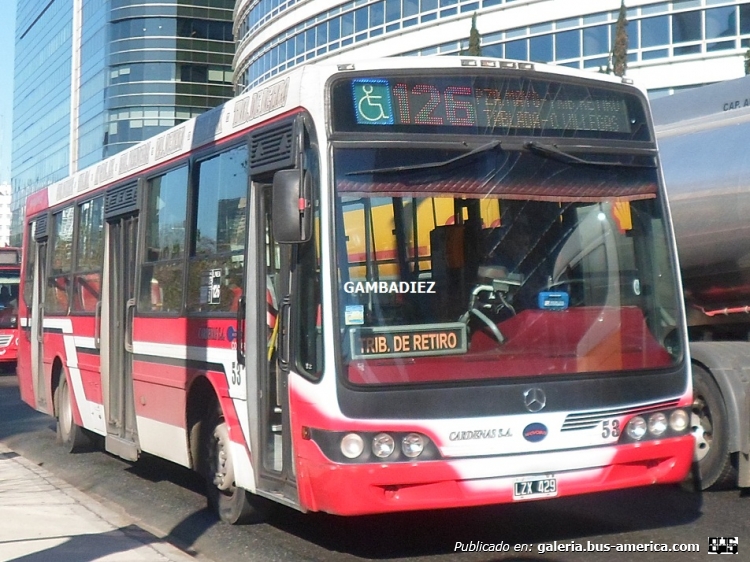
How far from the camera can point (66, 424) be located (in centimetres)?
1288

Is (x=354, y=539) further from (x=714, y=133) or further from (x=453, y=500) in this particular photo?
(x=714, y=133)

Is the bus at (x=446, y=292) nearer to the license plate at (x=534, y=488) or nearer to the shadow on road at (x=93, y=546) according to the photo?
the license plate at (x=534, y=488)

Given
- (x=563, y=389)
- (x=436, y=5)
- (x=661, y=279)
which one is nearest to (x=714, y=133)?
(x=661, y=279)

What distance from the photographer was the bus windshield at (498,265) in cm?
643

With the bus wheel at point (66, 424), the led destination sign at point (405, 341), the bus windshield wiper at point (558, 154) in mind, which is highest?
the bus windshield wiper at point (558, 154)

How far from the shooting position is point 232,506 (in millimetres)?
8148

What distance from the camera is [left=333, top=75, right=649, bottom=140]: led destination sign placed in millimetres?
6676

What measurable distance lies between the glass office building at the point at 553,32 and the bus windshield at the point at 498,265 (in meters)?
23.9

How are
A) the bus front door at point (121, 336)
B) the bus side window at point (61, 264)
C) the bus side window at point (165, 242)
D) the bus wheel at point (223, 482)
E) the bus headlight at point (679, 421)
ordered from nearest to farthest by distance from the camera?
the bus headlight at point (679, 421), the bus wheel at point (223, 482), the bus side window at point (165, 242), the bus front door at point (121, 336), the bus side window at point (61, 264)

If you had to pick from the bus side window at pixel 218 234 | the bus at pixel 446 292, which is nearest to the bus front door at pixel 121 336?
the bus side window at pixel 218 234

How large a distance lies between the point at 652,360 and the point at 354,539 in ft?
7.68

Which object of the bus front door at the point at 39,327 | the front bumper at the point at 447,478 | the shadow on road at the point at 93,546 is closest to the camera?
the front bumper at the point at 447,478

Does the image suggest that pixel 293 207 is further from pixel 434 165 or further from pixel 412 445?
pixel 412 445

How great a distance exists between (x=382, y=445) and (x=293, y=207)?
1.46 metres
